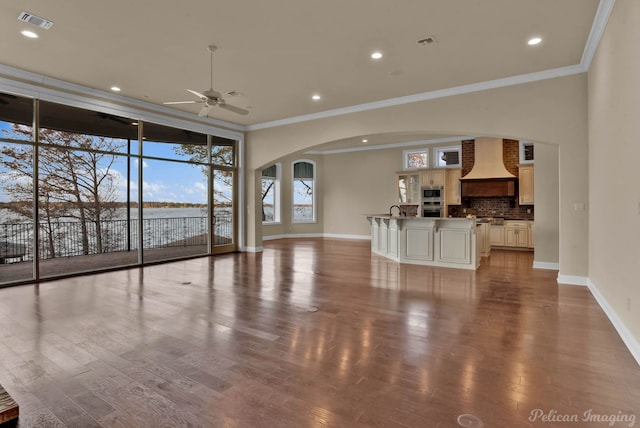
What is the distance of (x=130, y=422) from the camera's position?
1931 mm

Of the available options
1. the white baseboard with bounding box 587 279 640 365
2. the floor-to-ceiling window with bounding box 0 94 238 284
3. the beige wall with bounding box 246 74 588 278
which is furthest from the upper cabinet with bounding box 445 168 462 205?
the floor-to-ceiling window with bounding box 0 94 238 284

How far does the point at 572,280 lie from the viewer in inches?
207

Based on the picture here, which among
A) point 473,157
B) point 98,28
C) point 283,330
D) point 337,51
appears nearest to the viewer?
→ point 283,330

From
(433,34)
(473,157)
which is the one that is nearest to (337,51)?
(433,34)

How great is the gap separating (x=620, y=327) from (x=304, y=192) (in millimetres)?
10584

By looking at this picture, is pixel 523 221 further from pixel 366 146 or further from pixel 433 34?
pixel 433 34

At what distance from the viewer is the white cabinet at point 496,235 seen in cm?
946

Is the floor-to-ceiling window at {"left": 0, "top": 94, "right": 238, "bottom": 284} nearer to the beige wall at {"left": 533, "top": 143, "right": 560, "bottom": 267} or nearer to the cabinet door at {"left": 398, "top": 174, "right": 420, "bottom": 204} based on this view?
the cabinet door at {"left": 398, "top": 174, "right": 420, "bottom": 204}

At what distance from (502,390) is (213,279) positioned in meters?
4.63

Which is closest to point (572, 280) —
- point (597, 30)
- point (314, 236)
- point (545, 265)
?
point (545, 265)

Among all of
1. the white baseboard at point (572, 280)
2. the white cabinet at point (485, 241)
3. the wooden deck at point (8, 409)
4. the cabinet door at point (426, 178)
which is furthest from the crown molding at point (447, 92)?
the wooden deck at point (8, 409)

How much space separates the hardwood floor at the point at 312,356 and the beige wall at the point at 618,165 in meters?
0.47
